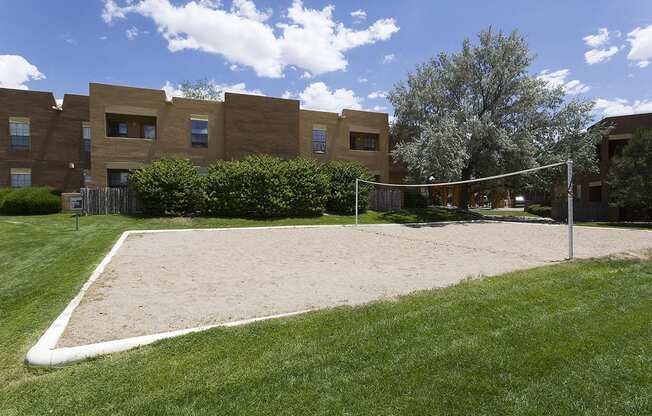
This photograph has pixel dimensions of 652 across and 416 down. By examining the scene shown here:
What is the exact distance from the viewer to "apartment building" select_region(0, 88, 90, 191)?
25062mm

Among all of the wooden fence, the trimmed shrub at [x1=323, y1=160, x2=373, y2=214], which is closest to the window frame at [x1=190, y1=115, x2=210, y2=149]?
the wooden fence

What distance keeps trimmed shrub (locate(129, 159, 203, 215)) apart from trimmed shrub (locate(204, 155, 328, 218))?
0.92 m

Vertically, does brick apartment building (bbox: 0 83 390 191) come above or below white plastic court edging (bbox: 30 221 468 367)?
above

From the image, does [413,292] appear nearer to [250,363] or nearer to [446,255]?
[250,363]

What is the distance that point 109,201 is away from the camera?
20.0 m

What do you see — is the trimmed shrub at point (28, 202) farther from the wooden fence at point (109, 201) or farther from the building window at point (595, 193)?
the building window at point (595, 193)

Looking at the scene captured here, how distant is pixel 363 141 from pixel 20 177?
82.7ft

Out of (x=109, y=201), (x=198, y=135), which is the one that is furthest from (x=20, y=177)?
(x=198, y=135)

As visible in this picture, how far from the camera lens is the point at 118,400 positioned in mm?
2861

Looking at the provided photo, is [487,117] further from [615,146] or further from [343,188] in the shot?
[615,146]

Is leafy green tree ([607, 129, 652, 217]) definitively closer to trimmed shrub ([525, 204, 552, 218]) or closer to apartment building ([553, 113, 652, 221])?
apartment building ([553, 113, 652, 221])

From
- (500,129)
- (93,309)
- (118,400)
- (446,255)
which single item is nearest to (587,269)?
(446,255)

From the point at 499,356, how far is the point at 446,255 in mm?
7004

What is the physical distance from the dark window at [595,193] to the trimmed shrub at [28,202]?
37222 mm
